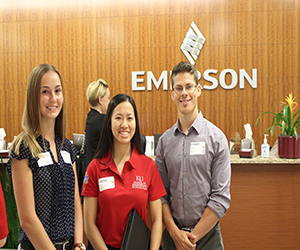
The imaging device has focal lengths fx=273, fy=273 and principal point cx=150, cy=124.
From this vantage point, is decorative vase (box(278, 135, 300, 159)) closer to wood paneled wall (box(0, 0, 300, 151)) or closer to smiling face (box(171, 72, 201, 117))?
smiling face (box(171, 72, 201, 117))

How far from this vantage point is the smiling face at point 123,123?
4.91 ft

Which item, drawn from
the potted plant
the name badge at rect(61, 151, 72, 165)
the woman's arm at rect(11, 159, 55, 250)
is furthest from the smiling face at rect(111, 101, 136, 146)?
the potted plant

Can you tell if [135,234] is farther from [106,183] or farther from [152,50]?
[152,50]

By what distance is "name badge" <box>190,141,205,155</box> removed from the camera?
5.25 feet

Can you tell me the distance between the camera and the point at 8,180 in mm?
2910

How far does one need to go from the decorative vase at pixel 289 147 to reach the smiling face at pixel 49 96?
7.66 ft

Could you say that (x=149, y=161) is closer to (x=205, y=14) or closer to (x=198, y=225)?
(x=198, y=225)

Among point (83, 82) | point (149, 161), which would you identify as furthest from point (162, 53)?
point (149, 161)

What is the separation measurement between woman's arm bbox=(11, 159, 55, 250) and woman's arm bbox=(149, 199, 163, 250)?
1.73 feet

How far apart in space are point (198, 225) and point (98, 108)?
1697mm

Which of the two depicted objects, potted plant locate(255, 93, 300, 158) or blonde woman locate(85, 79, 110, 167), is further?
potted plant locate(255, 93, 300, 158)

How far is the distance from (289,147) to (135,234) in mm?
2035

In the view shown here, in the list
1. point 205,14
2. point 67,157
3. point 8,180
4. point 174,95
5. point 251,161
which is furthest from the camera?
point 205,14

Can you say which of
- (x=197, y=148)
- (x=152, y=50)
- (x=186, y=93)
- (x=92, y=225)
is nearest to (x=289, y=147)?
(x=197, y=148)
